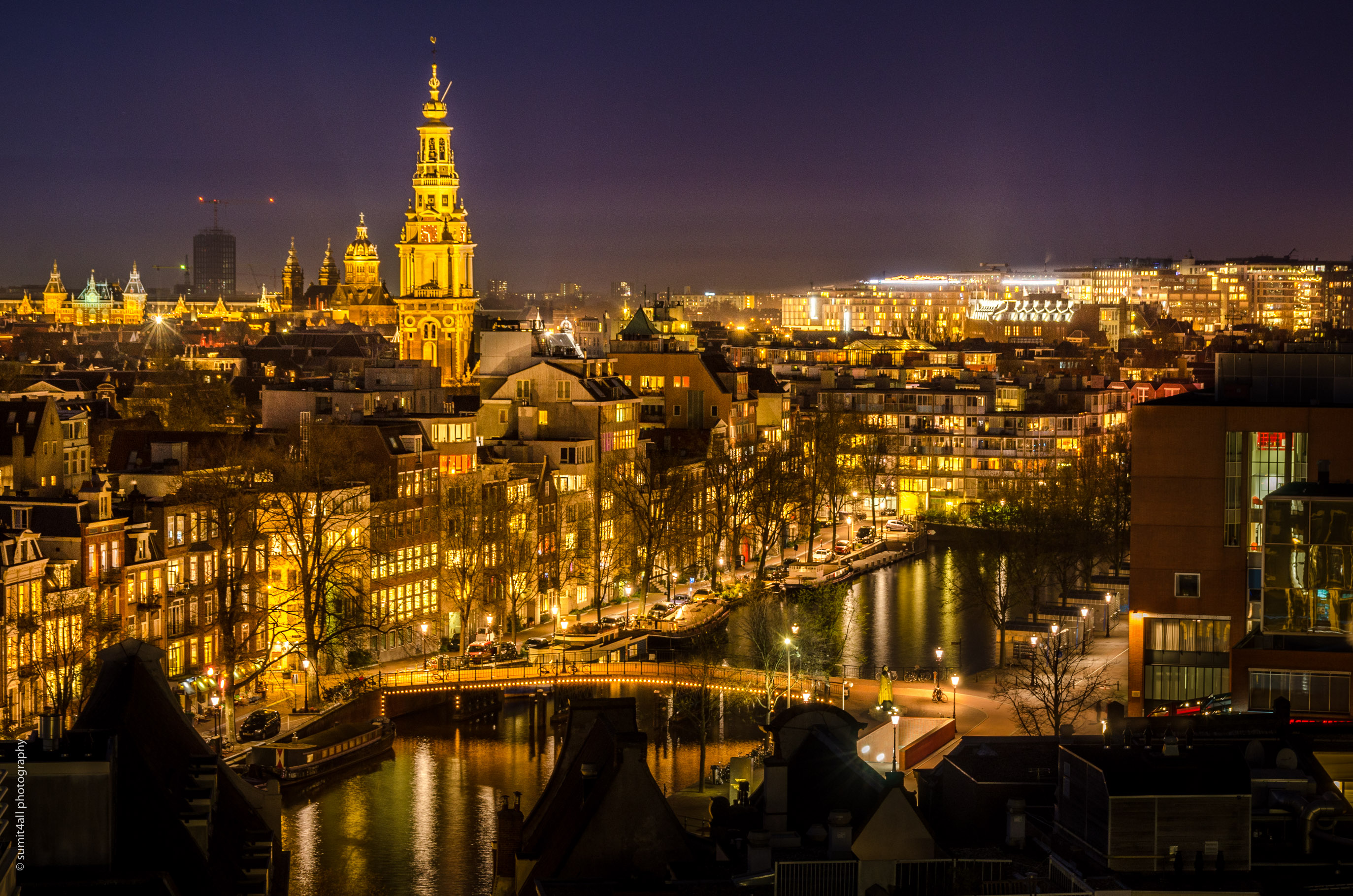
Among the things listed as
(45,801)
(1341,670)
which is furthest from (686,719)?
(45,801)

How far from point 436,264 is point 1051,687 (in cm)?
8130

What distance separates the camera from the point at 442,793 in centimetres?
4734

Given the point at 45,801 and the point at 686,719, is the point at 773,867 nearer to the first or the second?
the point at 45,801

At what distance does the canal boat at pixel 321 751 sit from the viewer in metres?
47.1

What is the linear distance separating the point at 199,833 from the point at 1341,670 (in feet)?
87.3

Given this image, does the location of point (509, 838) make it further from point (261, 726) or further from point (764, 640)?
point (764, 640)

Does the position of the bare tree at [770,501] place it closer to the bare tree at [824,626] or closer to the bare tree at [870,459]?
the bare tree at [824,626]

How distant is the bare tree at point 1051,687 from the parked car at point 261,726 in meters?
18.2

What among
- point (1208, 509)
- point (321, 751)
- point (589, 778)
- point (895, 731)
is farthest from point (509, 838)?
point (1208, 509)

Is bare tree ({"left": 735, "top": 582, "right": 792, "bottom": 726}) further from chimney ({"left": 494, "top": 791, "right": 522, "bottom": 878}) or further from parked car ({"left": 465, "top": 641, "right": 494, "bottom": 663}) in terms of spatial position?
chimney ({"left": 494, "top": 791, "right": 522, "bottom": 878})

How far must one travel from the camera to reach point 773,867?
953 inches

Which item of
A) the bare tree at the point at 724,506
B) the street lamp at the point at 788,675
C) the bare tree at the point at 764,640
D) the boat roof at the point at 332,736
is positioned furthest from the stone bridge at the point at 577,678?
the bare tree at the point at 724,506

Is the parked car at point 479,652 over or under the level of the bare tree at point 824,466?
under

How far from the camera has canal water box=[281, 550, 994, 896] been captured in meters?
40.7
